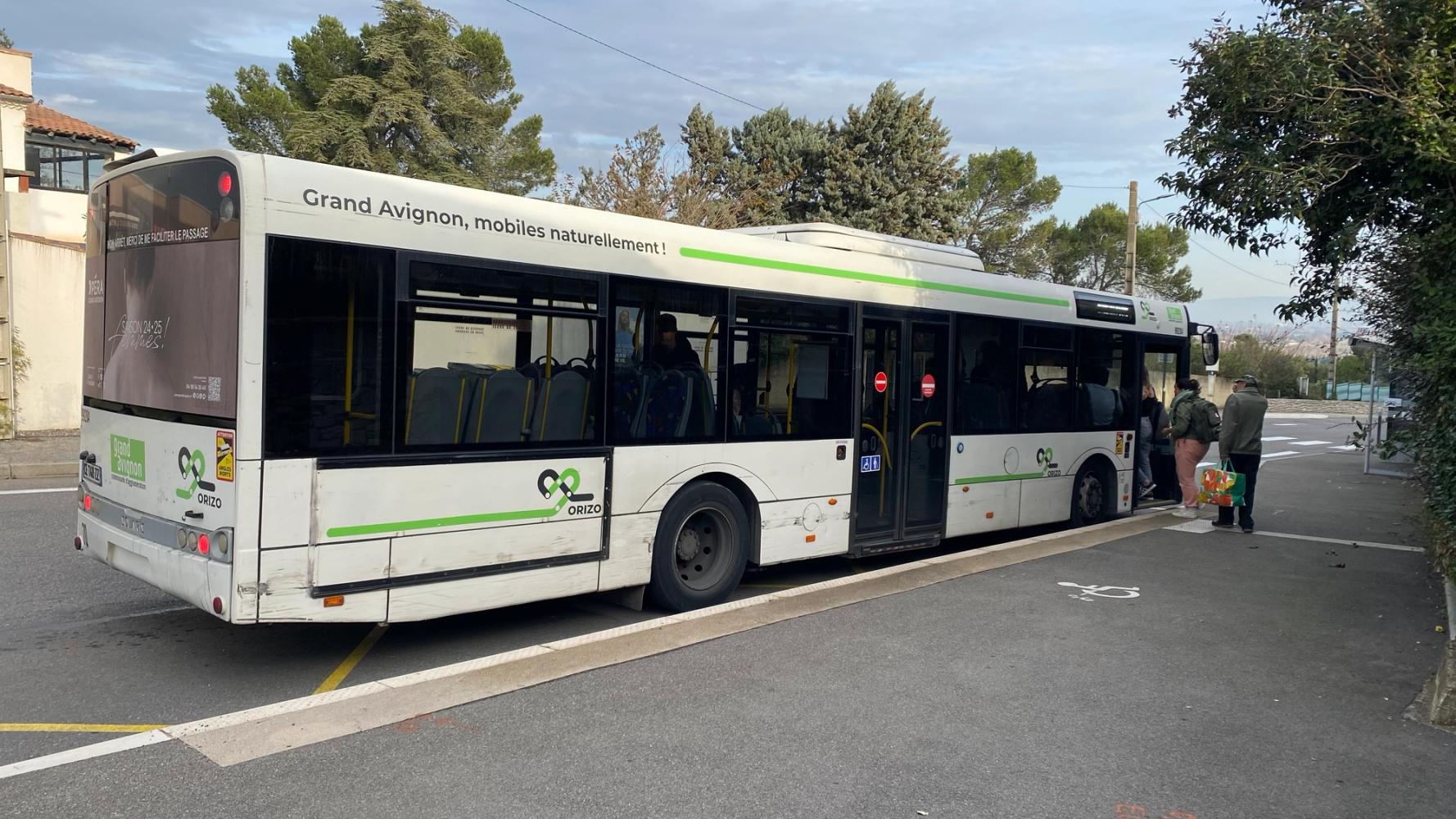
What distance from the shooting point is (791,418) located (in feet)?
26.8

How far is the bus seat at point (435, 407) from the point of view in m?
5.82

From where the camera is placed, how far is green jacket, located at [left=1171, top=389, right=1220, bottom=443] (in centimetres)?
1322

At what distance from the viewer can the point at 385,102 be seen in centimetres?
2752

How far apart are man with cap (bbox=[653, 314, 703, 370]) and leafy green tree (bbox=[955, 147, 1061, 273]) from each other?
34554 mm

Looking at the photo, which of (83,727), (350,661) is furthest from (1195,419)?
(83,727)

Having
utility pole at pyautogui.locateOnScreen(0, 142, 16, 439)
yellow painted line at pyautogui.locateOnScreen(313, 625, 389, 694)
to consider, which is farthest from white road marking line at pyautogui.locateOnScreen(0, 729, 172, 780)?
utility pole at pyautogui.locateOnScreen(0, 142, 16, 439)

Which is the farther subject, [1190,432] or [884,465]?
[1190,432]

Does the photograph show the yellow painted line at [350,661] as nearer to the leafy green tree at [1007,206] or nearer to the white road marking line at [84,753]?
the white road marking line at [84,753]

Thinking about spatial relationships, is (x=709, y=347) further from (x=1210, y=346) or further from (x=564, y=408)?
(x=1210, y=346)

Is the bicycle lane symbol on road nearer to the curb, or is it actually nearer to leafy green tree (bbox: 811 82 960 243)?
the curb

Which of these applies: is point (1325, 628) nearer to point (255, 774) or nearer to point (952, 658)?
point (952, 658)

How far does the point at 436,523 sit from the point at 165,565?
1.46m

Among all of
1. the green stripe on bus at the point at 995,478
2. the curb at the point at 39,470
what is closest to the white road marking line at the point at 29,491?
the curb at the point at 39,470

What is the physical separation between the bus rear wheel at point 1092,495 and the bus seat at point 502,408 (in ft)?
24.7
